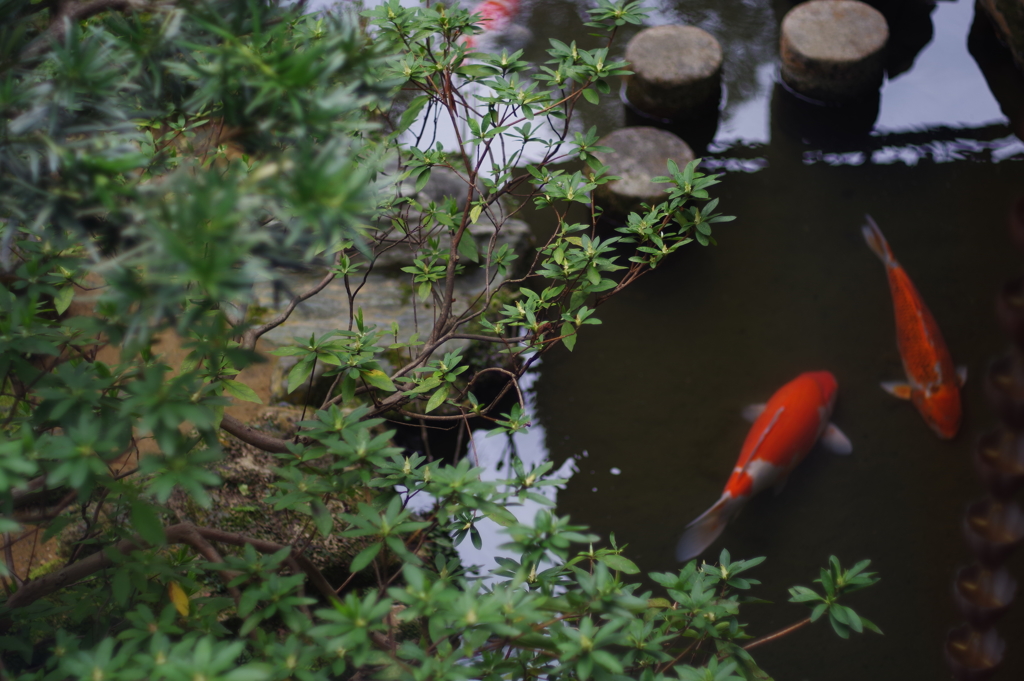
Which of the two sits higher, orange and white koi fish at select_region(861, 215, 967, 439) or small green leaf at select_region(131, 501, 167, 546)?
small green leaf at select_region(131, 501, 167, 546)

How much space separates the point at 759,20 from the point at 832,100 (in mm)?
1079

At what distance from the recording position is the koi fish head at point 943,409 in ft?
11.3

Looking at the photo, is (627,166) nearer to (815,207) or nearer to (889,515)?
(815,207)

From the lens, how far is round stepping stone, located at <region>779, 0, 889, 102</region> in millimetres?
4355

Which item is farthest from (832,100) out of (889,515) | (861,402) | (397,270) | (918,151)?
(397,270)

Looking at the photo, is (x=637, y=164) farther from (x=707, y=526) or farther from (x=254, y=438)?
(x=254, y=438)

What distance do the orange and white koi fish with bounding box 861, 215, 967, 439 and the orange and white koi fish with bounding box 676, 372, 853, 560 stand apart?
0.40 meters

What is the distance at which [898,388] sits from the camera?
360cm

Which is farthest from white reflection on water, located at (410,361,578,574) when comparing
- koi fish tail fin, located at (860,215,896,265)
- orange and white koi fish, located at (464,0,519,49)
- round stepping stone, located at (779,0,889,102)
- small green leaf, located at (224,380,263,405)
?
orange and white koi fish, located at (464,0,519,49)

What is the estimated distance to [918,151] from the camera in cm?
433

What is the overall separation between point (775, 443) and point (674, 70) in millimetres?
2578

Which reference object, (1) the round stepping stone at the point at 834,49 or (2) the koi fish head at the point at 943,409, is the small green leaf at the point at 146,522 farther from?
(1) the round stepping stone at the point at 834,49

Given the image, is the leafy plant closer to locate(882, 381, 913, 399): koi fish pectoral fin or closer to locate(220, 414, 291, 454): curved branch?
locate(220, 414, 291, 454): curved branch

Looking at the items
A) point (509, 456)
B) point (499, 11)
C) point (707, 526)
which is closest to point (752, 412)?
point (707, 526)
